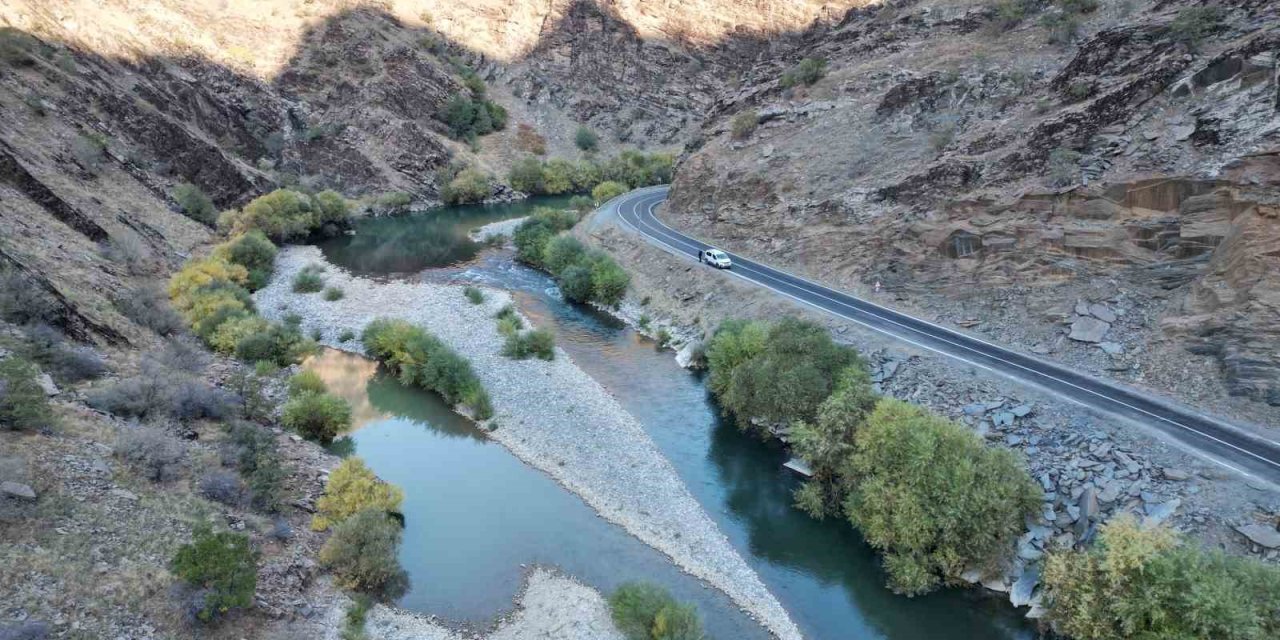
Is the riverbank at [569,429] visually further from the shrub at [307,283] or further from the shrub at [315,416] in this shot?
the shrub at [315,416]

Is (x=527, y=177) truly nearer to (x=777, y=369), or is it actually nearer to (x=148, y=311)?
(x=148, y=311)

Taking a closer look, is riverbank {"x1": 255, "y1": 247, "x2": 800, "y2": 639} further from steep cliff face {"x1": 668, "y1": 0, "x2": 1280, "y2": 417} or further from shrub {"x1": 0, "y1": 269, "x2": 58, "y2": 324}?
steep cliff face {"x1": 668, "y1": 0, "x2": 1280, "y2": 417}

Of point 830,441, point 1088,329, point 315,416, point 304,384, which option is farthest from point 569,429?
point 1088,329

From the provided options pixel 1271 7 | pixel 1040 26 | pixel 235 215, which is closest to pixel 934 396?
pixel 1271 7

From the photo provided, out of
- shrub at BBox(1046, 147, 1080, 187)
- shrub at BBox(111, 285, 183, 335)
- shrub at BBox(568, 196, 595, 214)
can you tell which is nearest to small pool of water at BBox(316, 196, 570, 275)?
shrub at BBox(568, 196, 595, 214)

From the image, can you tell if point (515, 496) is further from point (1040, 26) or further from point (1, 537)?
point (1040, 26)

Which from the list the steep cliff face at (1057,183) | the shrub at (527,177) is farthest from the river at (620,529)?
the shrub at (527,177)
